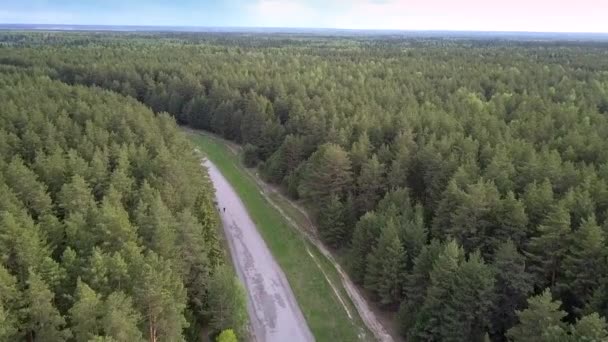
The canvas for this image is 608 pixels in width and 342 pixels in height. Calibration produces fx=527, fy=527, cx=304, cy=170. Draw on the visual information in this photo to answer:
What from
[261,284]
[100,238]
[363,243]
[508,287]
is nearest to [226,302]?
[100,238]

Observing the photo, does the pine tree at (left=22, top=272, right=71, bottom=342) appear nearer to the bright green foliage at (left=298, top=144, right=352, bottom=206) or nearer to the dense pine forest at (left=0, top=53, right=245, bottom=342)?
the dense pine forest at (left=0, top=53, right=245, bottom=342)

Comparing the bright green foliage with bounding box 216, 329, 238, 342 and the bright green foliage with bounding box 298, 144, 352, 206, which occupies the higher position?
the bright green foliage with bounding box 298, 144, 352, 206

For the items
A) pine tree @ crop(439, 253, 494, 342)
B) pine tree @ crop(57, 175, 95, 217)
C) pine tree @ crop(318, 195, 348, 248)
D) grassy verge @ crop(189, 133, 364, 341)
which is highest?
pine tree @ crop(57, 175, 95, 217)

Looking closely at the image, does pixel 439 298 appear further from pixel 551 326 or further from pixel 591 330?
pixel 591 330

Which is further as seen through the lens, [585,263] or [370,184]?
[370,184]

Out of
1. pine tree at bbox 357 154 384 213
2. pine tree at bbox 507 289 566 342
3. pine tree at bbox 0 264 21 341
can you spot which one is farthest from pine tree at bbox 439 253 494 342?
pine tree at bbox 0 264 21 341

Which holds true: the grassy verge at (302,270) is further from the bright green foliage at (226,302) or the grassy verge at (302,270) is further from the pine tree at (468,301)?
the pine tree at (468,301)
